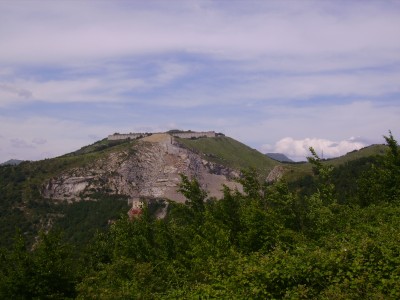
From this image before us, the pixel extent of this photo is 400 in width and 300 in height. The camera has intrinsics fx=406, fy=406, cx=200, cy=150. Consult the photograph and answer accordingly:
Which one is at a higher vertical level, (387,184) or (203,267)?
(387,184)

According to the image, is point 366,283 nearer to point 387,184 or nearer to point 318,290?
point 318,290

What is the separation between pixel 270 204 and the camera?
122 ft

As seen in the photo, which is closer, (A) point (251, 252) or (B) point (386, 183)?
(A) point (251, 252)

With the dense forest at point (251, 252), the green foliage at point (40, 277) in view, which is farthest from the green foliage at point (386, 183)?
the green foliage at point (40, 277)

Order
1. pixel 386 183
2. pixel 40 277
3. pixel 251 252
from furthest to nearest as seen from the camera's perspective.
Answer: pixel 386 183 → pixel 40 277 → pixel 251 252

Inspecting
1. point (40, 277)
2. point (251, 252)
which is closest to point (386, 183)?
point (251, 252)

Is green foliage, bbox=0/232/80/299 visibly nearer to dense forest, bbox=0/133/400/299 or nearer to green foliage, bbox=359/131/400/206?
dense forest, bbox=0/133/400/299

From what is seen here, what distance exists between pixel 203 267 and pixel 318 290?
9991mm

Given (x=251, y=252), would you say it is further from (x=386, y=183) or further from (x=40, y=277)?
(x=386, y=183)

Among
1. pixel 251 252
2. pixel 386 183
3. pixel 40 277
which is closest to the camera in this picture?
pixel 251 252

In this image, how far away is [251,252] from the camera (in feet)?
88.4

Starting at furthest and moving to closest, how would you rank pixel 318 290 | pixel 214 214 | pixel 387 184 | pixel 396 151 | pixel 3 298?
pixel 396 151 < pixel 387 184 < pixel 214 214 < pixel 3 298 < pixel 318 290

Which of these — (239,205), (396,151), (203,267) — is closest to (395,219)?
(203,267)

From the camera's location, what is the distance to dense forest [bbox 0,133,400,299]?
15.6 metres
